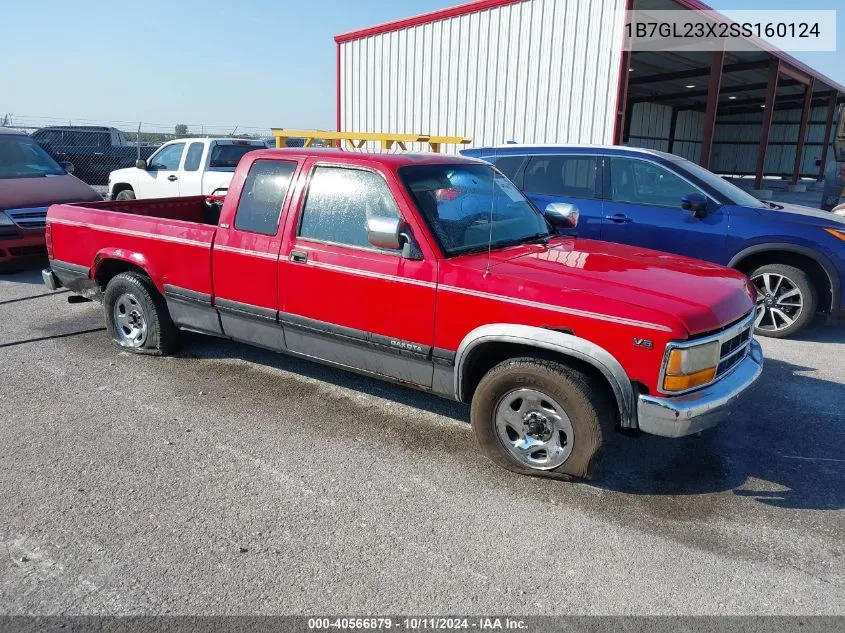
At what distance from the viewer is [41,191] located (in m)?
8.86

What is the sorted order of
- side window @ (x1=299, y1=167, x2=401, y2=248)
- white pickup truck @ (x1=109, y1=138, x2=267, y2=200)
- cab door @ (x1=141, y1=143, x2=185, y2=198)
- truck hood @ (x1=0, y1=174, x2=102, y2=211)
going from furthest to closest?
1. cab door @ (x1=141, y1=143, x2=185, y2=198)
2. white pickup truck @ (x1=109, y1=138, x2=267, y2=200)
3. truck hood @ (x1=0, y1=174, x2=102, y2=211)
4. side window @ (x1=299, y1=167, x2=401, y2=248)

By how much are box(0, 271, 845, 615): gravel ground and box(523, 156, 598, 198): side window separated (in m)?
3.03

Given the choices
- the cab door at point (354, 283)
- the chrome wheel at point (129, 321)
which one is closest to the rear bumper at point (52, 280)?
the chrome wheel at point (129, 321)

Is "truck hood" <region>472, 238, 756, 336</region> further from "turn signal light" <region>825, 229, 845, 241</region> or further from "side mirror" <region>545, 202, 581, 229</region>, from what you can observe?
"turn signal light" <region>825, 229, 845, 241</region>

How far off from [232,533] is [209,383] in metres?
2.08

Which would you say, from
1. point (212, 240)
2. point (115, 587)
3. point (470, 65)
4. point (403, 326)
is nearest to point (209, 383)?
point (212, 240)

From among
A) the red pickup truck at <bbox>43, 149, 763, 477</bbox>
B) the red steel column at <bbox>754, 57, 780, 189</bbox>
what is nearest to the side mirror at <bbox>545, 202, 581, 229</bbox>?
the red pickup truck at <bbox>43, 149, 763, 477</bbox>

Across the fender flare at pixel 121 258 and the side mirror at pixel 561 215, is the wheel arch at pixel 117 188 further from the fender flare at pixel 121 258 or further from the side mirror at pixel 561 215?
the side mirror at pixel 561 215

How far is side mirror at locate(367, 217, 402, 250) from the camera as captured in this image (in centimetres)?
362

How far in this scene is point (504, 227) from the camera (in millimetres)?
4250

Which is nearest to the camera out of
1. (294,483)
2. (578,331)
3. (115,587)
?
(115,587)

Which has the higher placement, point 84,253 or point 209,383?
point 84,253

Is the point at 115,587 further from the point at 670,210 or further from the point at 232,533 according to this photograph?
the point at 670,210

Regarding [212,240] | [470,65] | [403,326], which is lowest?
[403,326]
